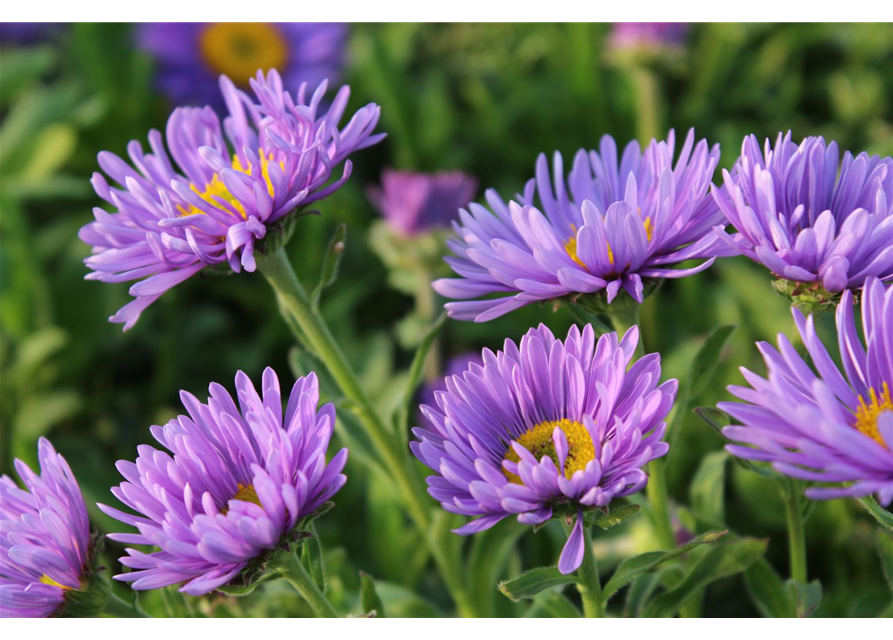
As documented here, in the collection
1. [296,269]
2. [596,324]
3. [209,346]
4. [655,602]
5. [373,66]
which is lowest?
[655,602]

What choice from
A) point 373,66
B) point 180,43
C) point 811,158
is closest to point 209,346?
point 373,66

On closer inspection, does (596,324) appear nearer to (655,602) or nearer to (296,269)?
(655,602)

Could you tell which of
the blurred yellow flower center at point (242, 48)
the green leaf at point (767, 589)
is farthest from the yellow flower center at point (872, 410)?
the blurred yellow flower center at point (242, 48)

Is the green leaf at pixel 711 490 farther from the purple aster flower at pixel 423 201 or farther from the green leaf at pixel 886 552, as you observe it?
the purple aster flower at pixel 423 201

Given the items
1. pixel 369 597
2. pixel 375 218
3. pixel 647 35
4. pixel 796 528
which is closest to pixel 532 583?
pixel 369 597

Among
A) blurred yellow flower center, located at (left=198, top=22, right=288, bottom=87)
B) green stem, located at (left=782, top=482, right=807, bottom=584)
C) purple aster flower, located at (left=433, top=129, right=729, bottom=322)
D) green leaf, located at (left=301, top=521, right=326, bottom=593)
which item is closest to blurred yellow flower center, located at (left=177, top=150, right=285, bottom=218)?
purple aster flower, located at (left=433, top=129, right=729, bottom=322)

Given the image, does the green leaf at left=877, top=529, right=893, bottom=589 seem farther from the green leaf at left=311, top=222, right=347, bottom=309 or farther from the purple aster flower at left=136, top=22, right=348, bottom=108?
the purple aster flower at left=136, top=22, right=348, bottom=108
